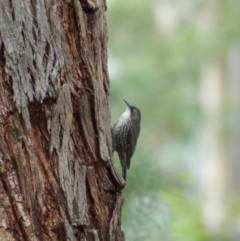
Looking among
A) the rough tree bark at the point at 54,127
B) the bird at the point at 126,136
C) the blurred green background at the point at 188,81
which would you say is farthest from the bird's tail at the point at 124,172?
the blurred green background at the point at 188,81

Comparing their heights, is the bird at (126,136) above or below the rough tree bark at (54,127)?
above

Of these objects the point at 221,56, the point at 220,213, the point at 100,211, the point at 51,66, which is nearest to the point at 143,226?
the point at 100,211

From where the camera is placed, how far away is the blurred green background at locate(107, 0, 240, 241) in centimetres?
981

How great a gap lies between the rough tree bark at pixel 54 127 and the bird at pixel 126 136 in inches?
48.3

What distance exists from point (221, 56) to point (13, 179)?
31.2ft

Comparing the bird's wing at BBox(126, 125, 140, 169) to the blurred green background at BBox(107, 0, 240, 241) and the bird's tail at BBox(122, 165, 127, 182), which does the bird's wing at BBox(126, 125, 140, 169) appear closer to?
the bird's tail at BBox(122, 165, 127, 182)

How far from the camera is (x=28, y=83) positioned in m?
1.89

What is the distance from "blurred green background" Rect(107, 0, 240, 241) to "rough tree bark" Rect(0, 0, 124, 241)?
669 cm

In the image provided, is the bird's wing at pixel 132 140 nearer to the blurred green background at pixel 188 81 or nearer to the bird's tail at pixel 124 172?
the bird's tail at pixel 124 172

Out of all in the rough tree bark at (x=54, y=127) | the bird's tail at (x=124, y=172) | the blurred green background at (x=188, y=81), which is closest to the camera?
the rough tree bark at (x=54, y=127)

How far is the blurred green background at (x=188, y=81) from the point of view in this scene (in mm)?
9812

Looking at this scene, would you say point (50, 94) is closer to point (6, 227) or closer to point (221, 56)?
point (6, 227)

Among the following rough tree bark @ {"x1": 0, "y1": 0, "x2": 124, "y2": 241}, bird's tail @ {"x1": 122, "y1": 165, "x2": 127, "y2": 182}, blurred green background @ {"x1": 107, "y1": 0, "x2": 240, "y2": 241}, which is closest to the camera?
rough tree bark @ {"x1": 0, "y1": 0, "x2": 124, "y2": 241}

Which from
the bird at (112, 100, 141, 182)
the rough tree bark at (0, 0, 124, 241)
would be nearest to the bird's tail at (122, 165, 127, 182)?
the bird at (112, 100, 141, 182)
